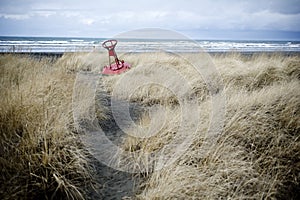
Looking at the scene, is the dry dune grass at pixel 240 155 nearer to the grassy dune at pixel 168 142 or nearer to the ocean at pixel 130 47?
the grassy dune at pixel 168 142

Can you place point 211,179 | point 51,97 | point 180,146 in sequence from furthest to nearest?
point 51,97 < point 180,146 < point 211,179

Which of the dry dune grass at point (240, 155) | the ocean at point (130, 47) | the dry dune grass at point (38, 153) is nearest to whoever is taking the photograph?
the dry dune grass at point (38, 153)

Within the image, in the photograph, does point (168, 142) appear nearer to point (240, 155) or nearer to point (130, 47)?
point (240, 155)

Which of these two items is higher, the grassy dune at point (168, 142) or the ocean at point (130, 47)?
the ocean at point (130, 47)

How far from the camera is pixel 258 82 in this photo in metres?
6.14

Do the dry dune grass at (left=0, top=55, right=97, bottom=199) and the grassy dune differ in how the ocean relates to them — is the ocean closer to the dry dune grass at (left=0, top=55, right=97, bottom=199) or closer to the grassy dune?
the dry dune grass at (left=0, top=55, right=97, bottom=199)

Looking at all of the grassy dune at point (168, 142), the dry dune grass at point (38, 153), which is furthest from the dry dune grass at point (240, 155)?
the dry dune grass at point (38, 153)

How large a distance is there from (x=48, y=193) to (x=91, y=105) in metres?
1.88

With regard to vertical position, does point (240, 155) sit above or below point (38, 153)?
below

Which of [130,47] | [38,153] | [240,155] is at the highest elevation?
[130,47]

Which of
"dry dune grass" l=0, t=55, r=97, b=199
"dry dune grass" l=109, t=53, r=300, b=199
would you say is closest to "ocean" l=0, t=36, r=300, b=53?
"dry dune grass" l=0, t=55, r=97, b=199

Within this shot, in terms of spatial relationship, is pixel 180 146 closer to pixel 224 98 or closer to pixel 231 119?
pixel 231 119

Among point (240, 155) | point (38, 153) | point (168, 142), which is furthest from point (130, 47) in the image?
point (38, 153)

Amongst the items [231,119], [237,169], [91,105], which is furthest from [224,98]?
[91,105]
